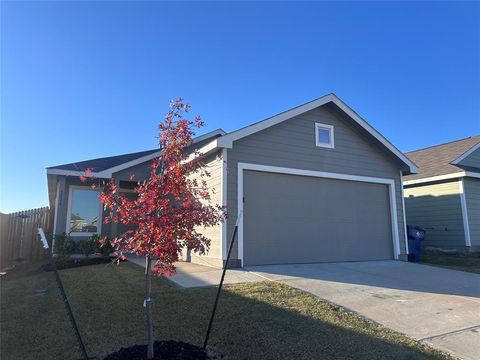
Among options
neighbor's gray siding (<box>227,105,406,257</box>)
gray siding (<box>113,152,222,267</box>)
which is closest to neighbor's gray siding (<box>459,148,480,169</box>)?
neighbor's gray siding (<box>227,105,406,257</box>)

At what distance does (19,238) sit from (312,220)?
10328 millimetres

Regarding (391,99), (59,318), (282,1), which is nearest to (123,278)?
(59,318)

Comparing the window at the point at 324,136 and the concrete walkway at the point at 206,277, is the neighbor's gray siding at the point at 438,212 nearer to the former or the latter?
the window at the point at 324,136


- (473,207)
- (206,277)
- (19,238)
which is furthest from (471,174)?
(19,238)

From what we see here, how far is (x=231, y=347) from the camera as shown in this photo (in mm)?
4148

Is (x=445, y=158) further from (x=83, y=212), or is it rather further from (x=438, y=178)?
(x=83, y=212)

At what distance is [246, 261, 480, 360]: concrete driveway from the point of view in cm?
493

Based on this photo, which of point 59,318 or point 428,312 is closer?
point 59,318

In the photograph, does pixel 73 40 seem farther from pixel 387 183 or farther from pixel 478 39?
pixel 478 39

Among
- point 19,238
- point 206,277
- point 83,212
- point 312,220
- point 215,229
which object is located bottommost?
point 206,277

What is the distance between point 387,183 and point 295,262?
446 centimetres

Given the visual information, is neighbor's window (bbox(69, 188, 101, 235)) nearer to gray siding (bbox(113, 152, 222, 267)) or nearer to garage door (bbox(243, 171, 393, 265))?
gray siding (bbox(113, 152, 222, 267))

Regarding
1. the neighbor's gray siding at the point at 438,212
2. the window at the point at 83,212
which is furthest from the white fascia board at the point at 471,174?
the window at the point at 83,212

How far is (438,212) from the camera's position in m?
15.4
